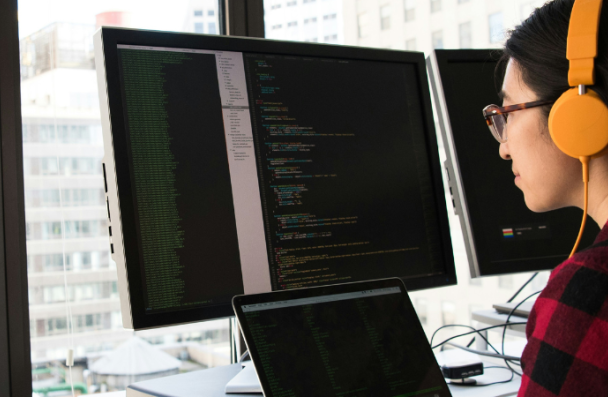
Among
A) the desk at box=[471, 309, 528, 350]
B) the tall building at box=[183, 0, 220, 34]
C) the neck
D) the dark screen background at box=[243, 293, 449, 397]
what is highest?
the tall building at box=[183, 0, 220, 34]

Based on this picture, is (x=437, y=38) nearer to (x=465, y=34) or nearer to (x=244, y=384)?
(x=465, y=34)

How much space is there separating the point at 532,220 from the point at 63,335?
107 centimetres

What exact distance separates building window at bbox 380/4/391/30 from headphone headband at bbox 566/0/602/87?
4.75 ft

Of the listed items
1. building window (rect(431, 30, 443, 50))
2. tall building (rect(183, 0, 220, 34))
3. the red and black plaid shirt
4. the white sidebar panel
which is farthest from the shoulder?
building window (rect(431, 30, 443, 50))

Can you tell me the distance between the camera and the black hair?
2.18 feet

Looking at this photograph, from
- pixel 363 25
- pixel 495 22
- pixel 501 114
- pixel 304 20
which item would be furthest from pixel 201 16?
pixel 495 22

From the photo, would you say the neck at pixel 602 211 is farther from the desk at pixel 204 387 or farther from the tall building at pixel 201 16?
the tall building at pixel 201 16

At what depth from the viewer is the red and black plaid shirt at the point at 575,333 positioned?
0.49 metres

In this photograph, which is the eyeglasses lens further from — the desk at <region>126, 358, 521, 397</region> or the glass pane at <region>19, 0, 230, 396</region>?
the glass pane at <region>19, 0, 230, 396</region>

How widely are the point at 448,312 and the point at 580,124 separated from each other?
158cm

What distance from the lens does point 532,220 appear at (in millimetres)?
1093

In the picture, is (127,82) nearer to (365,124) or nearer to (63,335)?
(365,124)

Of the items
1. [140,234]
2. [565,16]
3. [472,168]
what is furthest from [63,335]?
[565,16]

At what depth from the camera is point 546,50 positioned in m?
0.68
